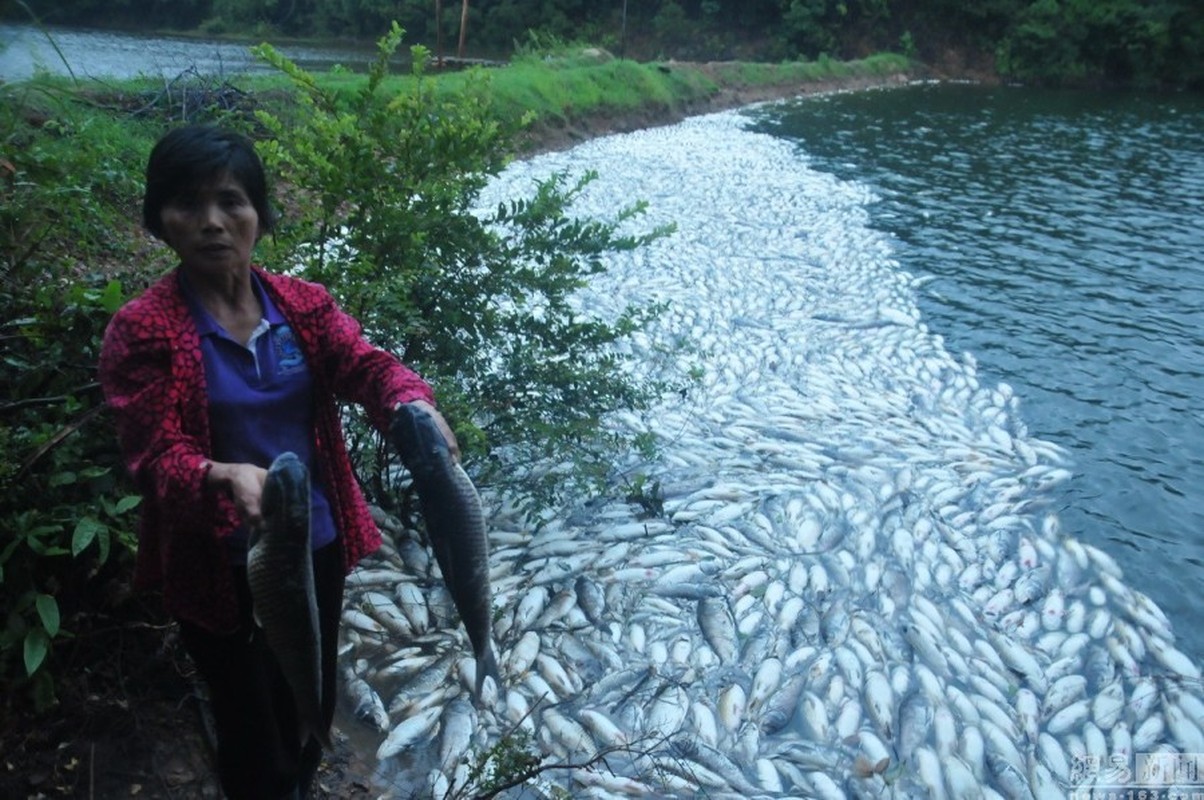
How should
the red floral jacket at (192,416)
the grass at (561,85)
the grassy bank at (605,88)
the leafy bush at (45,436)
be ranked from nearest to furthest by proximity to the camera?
the red floral jacket at (192,416) → the leafy bush at (45,436) → the grass at (561,85) → the grassy bank at (605,88)

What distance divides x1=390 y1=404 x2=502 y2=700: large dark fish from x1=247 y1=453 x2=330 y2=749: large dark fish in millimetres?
239

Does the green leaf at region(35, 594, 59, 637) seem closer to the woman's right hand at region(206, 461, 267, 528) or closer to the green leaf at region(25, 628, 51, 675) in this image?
the green leaf at region(25, 628, 51, 675)

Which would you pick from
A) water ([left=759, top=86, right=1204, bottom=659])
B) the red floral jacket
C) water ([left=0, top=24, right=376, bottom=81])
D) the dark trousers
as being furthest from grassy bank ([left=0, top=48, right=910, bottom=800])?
water ([left=0, top=24, right=376, bottom=81])

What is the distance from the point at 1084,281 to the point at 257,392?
A: 9906mm

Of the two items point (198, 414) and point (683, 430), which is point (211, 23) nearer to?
point (683, 430)

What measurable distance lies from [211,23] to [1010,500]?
4791cm

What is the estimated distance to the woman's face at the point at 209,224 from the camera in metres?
2.02

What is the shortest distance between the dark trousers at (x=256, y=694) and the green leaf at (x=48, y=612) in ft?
2.08

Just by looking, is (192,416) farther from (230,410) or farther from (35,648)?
(35,648)

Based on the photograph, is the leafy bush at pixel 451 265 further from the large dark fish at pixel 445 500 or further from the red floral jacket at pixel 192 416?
the large dark fish at pixel 445 500

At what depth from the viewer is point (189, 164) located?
199cm

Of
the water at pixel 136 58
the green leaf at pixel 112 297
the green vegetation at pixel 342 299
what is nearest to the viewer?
the green vegetation at pixel 342 299

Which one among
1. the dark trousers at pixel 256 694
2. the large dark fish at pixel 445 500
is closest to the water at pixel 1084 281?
the large dark fish at pixel 445 500

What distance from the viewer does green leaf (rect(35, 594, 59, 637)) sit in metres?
2.65
